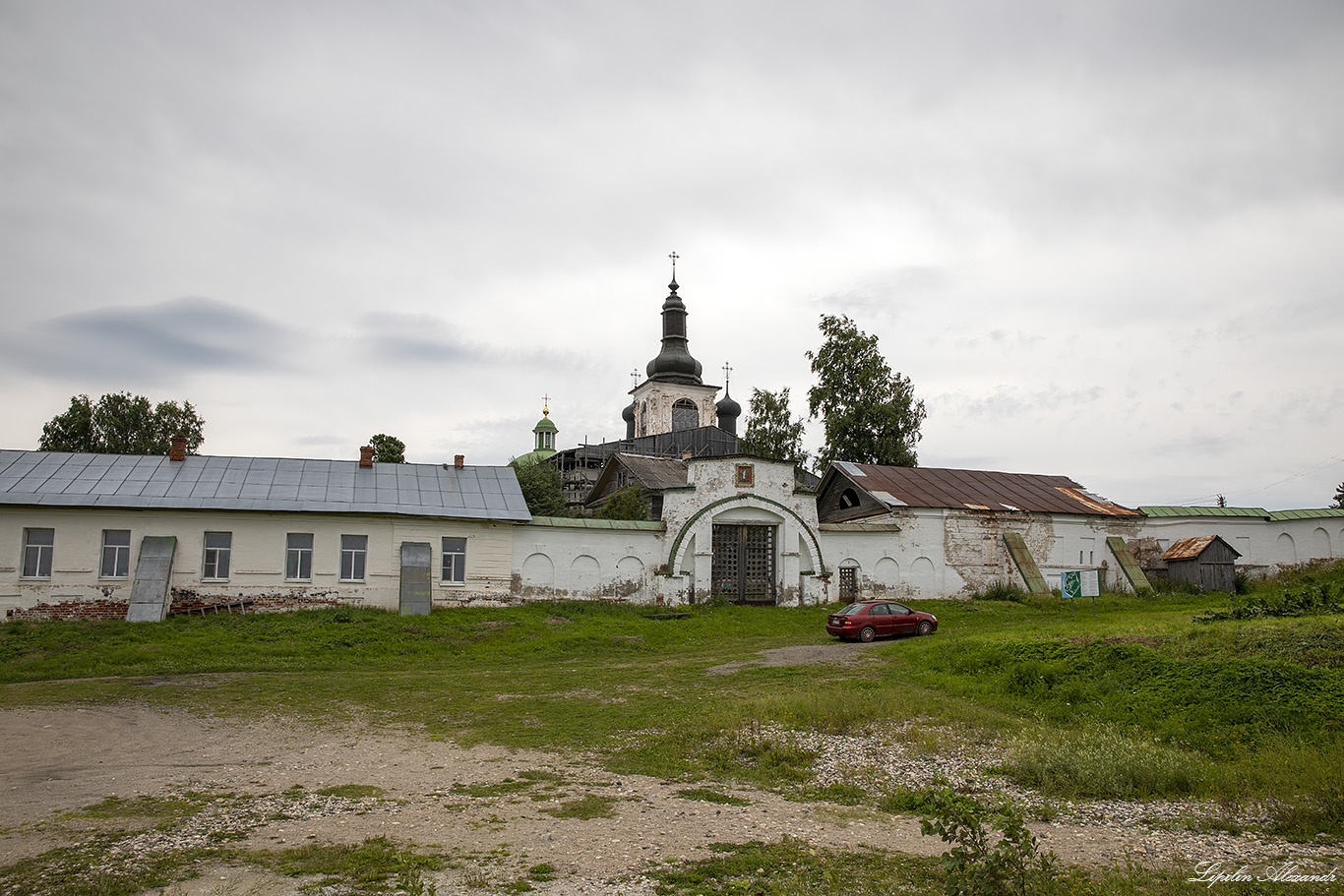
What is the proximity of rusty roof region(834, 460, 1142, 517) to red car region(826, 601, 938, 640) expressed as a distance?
9628mm

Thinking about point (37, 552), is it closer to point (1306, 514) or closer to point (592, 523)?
point (592, 523)

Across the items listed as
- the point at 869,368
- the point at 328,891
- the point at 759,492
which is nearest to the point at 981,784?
the point at 328,891

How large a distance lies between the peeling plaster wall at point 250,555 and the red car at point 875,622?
34.0 ft

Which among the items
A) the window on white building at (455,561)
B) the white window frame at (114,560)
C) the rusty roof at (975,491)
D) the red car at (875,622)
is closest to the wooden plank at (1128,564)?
the rusty roof at (975,491)

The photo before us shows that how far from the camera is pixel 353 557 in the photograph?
25.5m

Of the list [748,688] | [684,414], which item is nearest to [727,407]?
[684,414]

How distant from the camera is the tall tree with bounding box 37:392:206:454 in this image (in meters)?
42.8

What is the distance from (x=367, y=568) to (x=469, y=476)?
195 inches

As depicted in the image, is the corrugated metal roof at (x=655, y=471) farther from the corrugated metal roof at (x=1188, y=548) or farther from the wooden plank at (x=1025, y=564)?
the corrugated metal roof at (x=1188, y=548)

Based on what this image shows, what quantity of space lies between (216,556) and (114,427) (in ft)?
79.7

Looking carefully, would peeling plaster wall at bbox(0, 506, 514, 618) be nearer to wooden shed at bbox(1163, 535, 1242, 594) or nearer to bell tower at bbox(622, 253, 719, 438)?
wooden shed at bbox(1163, 535, 1242, 594)

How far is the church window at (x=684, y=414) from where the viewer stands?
202 ft

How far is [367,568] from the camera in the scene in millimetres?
25516

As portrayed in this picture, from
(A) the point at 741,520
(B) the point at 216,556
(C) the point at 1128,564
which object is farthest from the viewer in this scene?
(C) the point at 1128,564
